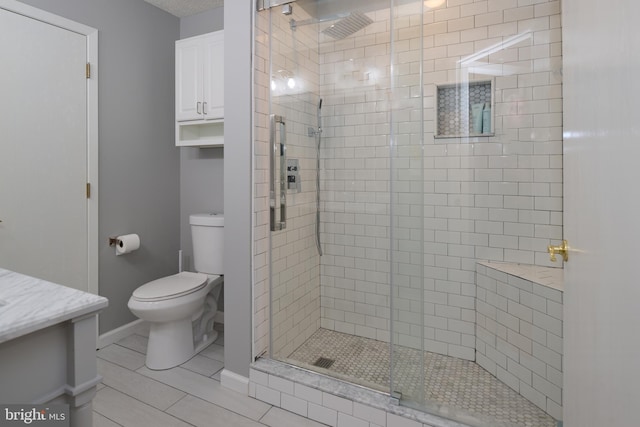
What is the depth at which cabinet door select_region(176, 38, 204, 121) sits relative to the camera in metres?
2.59

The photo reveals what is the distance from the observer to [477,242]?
2246mm

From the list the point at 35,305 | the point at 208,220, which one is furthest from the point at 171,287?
the point at 35,305

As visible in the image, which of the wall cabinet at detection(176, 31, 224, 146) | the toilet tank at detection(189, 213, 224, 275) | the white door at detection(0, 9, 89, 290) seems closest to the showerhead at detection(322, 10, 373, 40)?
the wall cabinet at detection(176, 31, 224, 146)

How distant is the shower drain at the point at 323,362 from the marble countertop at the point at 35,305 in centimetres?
146

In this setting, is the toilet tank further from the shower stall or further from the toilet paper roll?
the shower stall

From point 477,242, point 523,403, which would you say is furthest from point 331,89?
point 523,403

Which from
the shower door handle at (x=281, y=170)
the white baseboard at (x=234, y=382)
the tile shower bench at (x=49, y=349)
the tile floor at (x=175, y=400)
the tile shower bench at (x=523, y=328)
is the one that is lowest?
the tile floor at (x=175, y=400)

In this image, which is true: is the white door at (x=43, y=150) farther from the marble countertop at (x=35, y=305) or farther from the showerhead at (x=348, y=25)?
the showerhead at (x=348, y=25)

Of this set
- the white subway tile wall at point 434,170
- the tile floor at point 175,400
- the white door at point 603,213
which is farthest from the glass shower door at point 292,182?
the white door at point 603,213

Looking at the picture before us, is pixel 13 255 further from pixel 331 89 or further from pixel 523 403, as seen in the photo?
pixel 523 403

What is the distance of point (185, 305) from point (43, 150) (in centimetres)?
133

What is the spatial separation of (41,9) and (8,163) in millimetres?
981

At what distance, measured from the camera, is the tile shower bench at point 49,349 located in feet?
2.35

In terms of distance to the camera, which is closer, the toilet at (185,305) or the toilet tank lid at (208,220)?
the toilet at (185,305)
